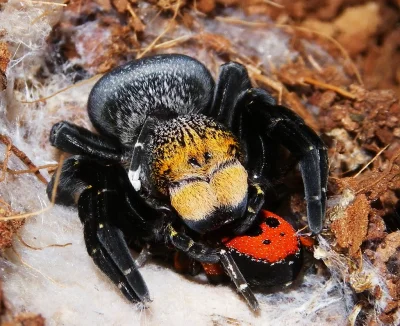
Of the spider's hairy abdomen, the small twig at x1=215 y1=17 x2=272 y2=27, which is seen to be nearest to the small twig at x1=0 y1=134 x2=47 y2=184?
the spider's hairy abdomen

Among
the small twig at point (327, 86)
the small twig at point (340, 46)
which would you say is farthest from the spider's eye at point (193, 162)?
the small twig at point (340, 46)

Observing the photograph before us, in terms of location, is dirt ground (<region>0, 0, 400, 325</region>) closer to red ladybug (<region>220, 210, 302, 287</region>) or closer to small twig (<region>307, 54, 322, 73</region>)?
small twig (<region>307, 54, 322, 73</region>)

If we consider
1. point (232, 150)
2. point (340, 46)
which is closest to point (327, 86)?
point (340, 46)

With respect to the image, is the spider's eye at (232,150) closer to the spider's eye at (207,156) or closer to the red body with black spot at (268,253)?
the spider's eye at (207,156)

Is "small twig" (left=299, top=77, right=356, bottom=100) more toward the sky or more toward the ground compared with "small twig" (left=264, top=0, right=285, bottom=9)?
more toward the ground

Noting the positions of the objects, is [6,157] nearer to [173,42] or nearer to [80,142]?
[80,142]

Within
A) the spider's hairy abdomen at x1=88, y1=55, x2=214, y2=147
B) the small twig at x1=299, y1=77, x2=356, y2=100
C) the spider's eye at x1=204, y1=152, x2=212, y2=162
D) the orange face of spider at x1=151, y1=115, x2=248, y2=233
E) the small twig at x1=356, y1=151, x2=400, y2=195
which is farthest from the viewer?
the small twig at x1=299, y1=77, x2=356, y2=100

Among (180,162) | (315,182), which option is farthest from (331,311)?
(180,162)
